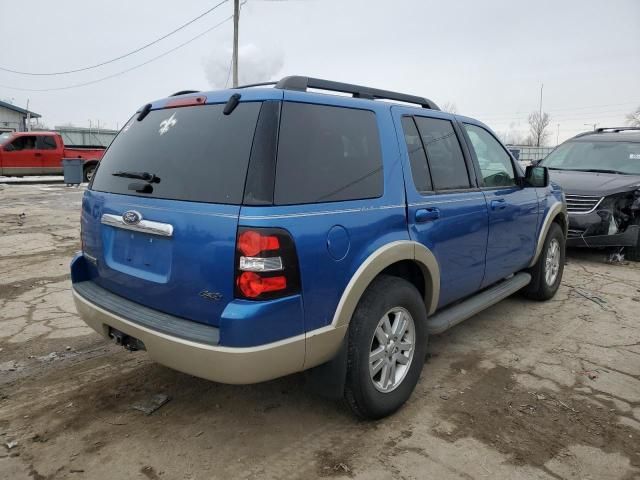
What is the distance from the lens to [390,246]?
2.87m

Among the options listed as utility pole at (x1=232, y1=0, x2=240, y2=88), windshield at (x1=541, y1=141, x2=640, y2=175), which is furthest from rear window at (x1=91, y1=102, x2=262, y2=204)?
utility pole at (x1=232, y1=0, x2=240, y2=88)

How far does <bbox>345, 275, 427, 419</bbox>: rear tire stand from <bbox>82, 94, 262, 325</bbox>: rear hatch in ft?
2.75

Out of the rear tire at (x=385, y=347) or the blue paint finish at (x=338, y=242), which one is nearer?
the blue paint finish at (x=338, y=242)

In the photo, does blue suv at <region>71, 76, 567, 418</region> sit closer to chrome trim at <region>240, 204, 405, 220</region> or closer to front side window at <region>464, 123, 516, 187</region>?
chrome trim at <region>240, 204, 405, 220</region>

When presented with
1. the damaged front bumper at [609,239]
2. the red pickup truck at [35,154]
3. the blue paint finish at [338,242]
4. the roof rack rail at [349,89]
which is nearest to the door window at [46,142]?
the red pickup truck at [35,154]

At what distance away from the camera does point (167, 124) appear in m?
2.92

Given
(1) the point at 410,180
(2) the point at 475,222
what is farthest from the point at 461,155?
(1) the point at 410,180

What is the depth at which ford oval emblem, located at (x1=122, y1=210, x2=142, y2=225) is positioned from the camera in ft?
8.68

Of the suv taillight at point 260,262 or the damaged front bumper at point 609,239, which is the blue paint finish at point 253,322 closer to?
the suv taillight at point 260,262

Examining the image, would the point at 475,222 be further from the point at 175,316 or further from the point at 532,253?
the point at 175,316

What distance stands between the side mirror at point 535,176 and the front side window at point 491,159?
6.4 inches

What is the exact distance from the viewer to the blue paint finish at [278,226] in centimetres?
232

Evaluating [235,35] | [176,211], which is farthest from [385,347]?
[235,35]

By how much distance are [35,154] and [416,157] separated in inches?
783
